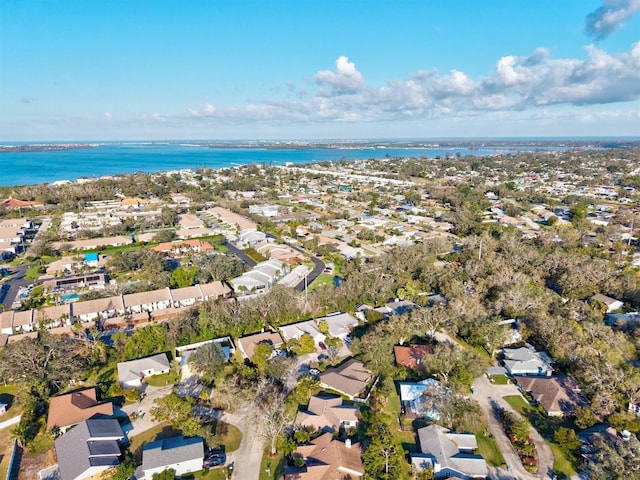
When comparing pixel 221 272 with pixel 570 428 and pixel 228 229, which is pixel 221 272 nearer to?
pixel 228 229

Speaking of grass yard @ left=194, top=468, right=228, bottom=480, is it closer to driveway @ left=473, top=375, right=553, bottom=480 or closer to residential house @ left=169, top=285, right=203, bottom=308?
driveway @ left=473, top=375, right=553, bottom=480

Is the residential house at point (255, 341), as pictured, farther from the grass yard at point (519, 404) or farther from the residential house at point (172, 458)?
the grass yard at point (519, 404)

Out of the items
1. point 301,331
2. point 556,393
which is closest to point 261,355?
point 301,331

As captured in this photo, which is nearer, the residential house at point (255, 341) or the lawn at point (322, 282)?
the residential house at point (255, 341)

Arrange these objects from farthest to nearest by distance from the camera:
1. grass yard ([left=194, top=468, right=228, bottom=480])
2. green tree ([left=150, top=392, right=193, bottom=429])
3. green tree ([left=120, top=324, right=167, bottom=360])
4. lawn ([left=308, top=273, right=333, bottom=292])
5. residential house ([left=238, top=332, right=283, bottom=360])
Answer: lawn ([left=308, top=273, right=333, bottom=292]), residential house ([left=238, top=332, right=283, bottom=360]), green tree ([left=120, top=324, right=167, bottom=360]), green tree ([left=150, top=392, right=193, bottom=429]), grass yard ([left=194, top=468, right=228, bottom=480])

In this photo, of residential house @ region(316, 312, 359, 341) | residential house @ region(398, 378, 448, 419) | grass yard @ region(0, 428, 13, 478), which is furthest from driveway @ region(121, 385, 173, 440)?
residential house @ region(398, 378, 448, 419)

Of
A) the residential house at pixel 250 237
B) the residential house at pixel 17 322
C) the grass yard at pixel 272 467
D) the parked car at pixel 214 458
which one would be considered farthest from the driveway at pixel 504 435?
the residential house at pixel 250 237
